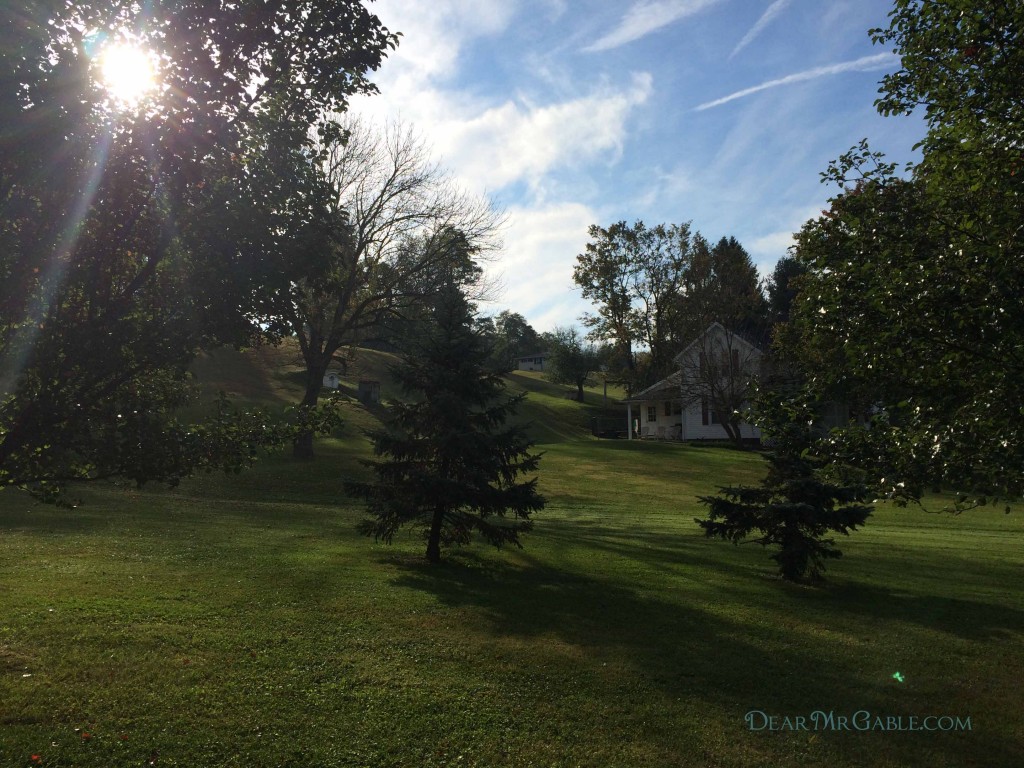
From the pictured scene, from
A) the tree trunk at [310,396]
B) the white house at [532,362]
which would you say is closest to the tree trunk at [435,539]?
the tree trunk at [310,396]

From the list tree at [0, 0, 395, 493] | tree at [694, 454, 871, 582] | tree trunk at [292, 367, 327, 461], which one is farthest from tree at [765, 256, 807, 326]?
tree at [0, 0, 395, 493]

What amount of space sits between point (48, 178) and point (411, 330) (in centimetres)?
2374

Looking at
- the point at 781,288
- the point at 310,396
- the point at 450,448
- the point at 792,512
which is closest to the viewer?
the point at 792,512

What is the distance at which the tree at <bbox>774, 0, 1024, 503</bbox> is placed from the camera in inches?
243

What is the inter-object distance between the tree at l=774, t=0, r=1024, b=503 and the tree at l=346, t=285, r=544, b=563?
717 cm

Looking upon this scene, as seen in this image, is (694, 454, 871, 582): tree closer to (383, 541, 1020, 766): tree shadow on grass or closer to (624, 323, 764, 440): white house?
(383, 541, 1020, 766): tree shadow on grass

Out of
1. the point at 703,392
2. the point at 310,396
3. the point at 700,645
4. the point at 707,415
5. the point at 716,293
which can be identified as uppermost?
the point at 716,293

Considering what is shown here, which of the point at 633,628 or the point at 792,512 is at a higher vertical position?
the point at 792,512

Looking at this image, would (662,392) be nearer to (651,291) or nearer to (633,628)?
(651,291)

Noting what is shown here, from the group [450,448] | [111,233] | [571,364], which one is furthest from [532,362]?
[111,233]

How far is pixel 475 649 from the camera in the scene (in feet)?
29.7

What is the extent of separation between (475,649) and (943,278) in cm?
661

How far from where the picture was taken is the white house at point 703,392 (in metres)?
44.0

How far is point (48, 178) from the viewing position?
5676mm
